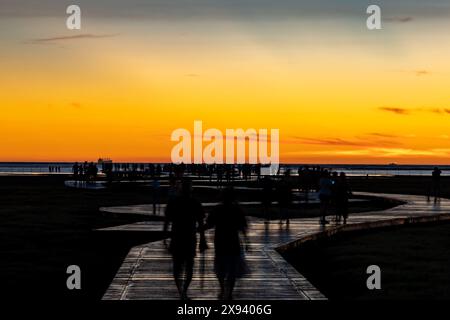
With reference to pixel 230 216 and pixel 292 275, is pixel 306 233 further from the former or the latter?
pixel 230 216

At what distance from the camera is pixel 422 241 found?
958 inches

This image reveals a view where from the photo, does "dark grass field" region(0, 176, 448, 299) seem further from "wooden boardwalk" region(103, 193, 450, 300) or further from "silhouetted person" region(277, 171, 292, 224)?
"silhouetted person" region(277, 171, 292, 224)

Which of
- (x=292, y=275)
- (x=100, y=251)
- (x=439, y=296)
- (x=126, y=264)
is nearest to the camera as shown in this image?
(x=439, y=296)

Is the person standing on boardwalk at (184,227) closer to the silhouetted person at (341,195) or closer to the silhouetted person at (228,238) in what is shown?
the silhouetted person at (228,238)

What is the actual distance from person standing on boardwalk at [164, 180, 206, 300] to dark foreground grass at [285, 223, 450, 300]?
2.90 m

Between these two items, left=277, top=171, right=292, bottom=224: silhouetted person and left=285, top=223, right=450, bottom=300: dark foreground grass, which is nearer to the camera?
left=285, top=223, right=450, bottom=300: dark foreground grass

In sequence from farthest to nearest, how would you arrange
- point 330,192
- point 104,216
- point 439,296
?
point 104,216, point 330,192, point 439,296

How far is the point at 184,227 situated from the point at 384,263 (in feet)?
25.9

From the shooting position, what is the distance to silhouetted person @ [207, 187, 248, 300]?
12.7 meters

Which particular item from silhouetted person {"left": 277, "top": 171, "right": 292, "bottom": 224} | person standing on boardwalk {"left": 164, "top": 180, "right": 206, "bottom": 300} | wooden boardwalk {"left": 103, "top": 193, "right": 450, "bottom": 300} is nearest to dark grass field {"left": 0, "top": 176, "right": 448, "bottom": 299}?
person standing on boardwalk {"left": 164, "top": 180, "right": 206, "bottom": 300}
